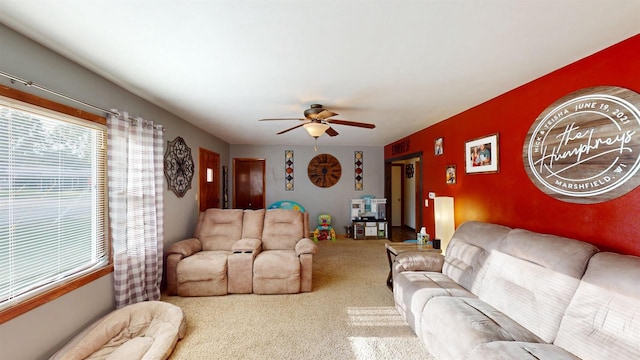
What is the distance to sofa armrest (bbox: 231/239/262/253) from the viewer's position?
3.21 m

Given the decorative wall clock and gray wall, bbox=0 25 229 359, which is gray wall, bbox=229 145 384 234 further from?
gray wall, bbox=0 25 229 359

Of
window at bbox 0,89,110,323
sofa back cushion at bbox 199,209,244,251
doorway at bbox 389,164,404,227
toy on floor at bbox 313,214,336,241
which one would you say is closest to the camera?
window at bbox 0,89,110,323

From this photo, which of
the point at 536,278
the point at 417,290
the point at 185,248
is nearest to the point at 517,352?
the point at 536,278

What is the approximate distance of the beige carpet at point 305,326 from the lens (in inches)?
78.8

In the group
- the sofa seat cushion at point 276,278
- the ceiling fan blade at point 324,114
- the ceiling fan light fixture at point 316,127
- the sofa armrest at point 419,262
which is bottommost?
the sofa seat cushion at point 276,278

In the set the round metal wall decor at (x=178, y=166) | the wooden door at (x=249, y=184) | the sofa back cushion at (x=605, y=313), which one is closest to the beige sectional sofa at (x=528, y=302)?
the sofa back cushion at (x=605, y=313)

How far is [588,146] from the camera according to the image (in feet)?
5.89

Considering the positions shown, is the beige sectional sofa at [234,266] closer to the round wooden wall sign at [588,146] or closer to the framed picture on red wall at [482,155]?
the framed picture on red wall at [482,155]

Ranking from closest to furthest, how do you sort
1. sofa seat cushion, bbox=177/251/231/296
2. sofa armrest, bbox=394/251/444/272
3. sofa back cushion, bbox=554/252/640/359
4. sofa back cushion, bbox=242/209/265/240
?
1. sofa back cushion, bbox=554/252/640/359
2. sofa armrest, bbox=394/251/444/272
3. sofa seat cushion, bbox=177/251/231/296
4. sofa back cushion, bbox=242/209/265/240

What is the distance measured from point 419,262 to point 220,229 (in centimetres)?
284

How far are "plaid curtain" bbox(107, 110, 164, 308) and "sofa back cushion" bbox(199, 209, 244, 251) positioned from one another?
2.51 feet

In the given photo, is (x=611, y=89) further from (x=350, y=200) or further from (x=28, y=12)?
(x=350, y=200)

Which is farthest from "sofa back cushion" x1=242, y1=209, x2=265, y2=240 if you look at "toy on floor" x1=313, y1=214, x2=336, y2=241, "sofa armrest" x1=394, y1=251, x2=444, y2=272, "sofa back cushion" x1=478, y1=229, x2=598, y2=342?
"sofa back cushion" x1=478, y1=229, x2=598, y2=342

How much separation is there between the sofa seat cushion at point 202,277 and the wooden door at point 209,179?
1.54 meters
